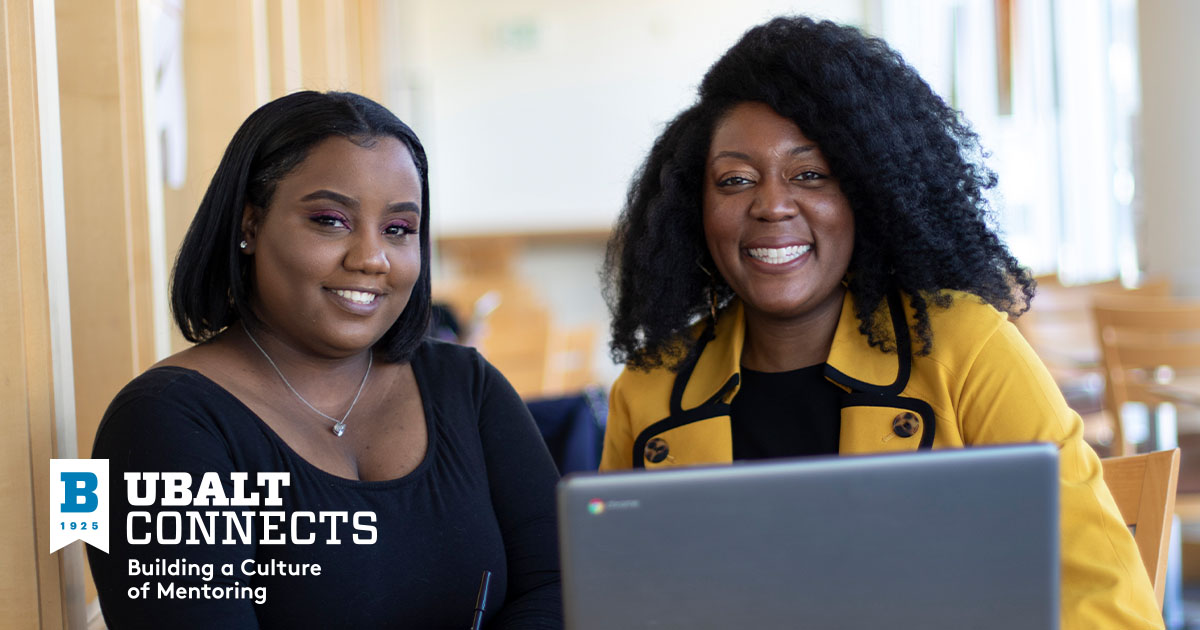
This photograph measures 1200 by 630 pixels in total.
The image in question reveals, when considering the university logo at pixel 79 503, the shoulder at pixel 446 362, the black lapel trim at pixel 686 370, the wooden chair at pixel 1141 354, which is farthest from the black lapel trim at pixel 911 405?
the wooden chair at pixel 1141 354

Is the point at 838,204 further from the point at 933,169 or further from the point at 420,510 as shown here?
the point at 420,510

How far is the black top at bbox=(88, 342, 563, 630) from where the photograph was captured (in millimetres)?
1196

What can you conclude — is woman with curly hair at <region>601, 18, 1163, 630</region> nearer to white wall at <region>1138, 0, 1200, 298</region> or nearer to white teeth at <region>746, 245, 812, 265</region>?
white teeth at <region>746, 245, 812, 265</region>

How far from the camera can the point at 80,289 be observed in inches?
66.1

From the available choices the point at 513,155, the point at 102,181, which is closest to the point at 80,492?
the point at 102,181

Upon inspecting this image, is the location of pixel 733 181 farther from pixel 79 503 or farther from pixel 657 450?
pixel 79 503

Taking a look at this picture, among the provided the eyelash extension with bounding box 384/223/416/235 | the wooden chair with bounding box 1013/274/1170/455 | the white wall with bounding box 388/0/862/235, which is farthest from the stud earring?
the white wall with bounding box 388/0/862/235

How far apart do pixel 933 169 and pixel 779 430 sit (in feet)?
1.45

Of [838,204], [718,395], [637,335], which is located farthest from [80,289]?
[838,204]

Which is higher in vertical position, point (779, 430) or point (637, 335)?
point (637, 335)

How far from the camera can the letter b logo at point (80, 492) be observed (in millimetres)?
1224

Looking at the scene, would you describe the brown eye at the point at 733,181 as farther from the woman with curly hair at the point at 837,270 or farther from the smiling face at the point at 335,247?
the smiling face at the point at 335,247

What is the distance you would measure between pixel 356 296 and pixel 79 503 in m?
0.40

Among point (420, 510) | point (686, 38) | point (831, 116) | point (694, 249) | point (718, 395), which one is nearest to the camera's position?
point (420, 510)
